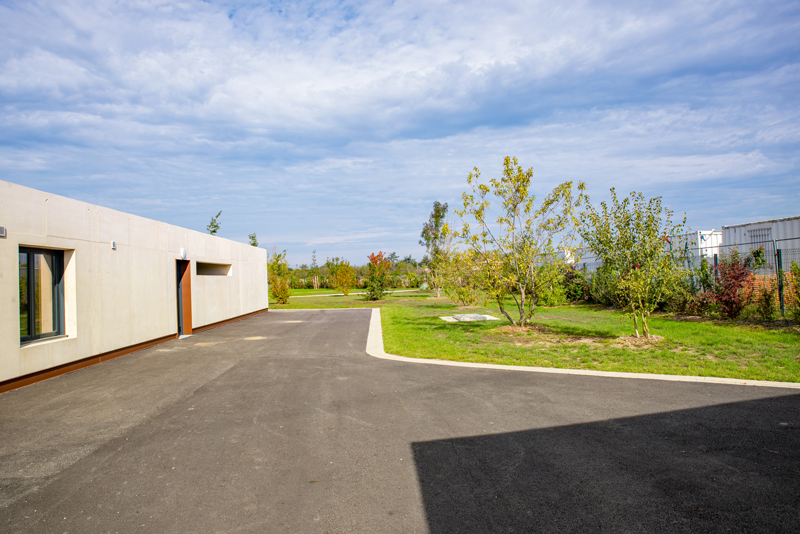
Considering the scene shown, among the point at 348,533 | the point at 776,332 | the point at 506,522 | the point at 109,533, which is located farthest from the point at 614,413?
the point at 776,332

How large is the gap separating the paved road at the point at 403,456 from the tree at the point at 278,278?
63.5ft

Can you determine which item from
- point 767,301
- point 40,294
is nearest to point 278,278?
point 40,294

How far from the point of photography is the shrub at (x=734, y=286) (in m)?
11.3

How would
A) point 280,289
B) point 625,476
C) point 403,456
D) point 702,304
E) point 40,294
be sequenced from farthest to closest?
1. point 280,289
2. point 702,304
3. point 40,294
4. point 403,456
5. point 625,476

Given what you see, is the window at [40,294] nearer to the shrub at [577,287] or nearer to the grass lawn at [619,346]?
the grass lawn at [619,346]

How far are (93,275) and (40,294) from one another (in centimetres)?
112

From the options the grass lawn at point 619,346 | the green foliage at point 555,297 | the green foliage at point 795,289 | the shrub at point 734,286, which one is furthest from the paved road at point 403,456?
the green foliage at point 555,297

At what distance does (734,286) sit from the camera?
37.2ft

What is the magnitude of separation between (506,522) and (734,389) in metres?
4.63

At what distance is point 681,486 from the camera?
3.24 metres

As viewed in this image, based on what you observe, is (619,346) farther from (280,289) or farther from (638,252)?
(280,289)

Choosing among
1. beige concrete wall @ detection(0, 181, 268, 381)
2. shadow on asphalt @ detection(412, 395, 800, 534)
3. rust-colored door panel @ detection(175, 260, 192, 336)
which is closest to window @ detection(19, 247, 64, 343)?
beige concrete wall @ detection(0, 181, 268, 381)

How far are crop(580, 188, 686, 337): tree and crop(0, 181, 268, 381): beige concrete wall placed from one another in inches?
419

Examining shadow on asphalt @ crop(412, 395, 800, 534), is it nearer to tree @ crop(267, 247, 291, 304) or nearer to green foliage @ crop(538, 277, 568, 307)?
green foliage @ crop(538, 277, 568, 307)
